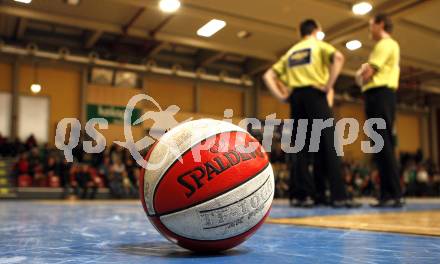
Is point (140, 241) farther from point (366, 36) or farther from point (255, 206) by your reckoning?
point (366, 36)

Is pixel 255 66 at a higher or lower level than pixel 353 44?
higher

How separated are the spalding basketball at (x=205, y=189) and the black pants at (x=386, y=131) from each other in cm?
293

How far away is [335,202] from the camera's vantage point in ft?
13.4

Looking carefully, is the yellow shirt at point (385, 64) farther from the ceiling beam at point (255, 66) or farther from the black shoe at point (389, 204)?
the ceiling beam at point (255, 66)

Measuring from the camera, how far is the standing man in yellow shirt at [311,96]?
397 centimetres

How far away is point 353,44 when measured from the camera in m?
13.0

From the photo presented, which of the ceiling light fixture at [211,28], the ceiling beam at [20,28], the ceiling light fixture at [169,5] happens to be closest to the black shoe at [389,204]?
the ceiling light fixture at [169,5]

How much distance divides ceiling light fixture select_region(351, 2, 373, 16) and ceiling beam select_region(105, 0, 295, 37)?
2.16 meters

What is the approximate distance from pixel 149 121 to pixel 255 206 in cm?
1389

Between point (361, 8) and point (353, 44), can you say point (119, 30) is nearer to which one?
point (361, 8)

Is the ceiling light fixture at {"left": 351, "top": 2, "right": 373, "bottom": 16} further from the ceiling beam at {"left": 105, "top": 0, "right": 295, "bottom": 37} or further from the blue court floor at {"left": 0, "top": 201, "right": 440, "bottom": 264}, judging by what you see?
the blue court floor at {"left": 0, "top": 201, "right": 440, "bottom": 264}

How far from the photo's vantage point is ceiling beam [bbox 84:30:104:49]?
12.9m

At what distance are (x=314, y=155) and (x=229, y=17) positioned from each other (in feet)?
24.5

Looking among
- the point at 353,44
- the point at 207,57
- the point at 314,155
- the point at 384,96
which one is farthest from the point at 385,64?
the point at 207,57
